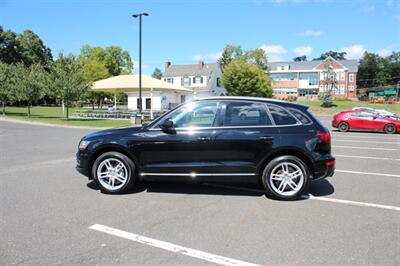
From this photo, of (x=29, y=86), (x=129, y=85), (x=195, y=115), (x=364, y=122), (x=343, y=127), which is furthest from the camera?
(x=29, y=86)

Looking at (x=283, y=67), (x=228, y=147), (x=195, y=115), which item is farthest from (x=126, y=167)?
→ (x=283, y=67)

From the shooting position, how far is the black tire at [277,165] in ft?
18.1

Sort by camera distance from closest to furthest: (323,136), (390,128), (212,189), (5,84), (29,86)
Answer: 1. (323,136)
2. (212,189)
3. (390,128)
4. (29,86)
5. (5,84)

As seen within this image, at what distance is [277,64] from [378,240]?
87639 millimetres

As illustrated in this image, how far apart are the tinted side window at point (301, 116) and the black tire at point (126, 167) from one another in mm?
2995

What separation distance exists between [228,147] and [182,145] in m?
0.79

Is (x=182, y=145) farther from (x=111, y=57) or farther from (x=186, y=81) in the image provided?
(x=111, y=57)

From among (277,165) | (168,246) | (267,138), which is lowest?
(168,246)

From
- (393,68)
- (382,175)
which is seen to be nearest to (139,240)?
(382,175)

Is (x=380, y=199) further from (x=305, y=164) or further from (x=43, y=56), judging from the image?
(x=43, y=56)

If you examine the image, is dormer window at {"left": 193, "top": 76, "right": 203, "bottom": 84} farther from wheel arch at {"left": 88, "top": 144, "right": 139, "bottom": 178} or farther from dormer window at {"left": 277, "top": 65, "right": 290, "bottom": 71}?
wheel arch at {"left": 88, "top": 144, "right": 139, "bottom": 178}

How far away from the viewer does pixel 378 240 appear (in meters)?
3.91

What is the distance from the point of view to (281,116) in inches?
225

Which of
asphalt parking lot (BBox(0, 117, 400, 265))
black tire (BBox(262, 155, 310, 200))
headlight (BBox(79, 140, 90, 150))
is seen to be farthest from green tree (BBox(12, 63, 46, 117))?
black tire (BBox(262, 155, 310, 200))
